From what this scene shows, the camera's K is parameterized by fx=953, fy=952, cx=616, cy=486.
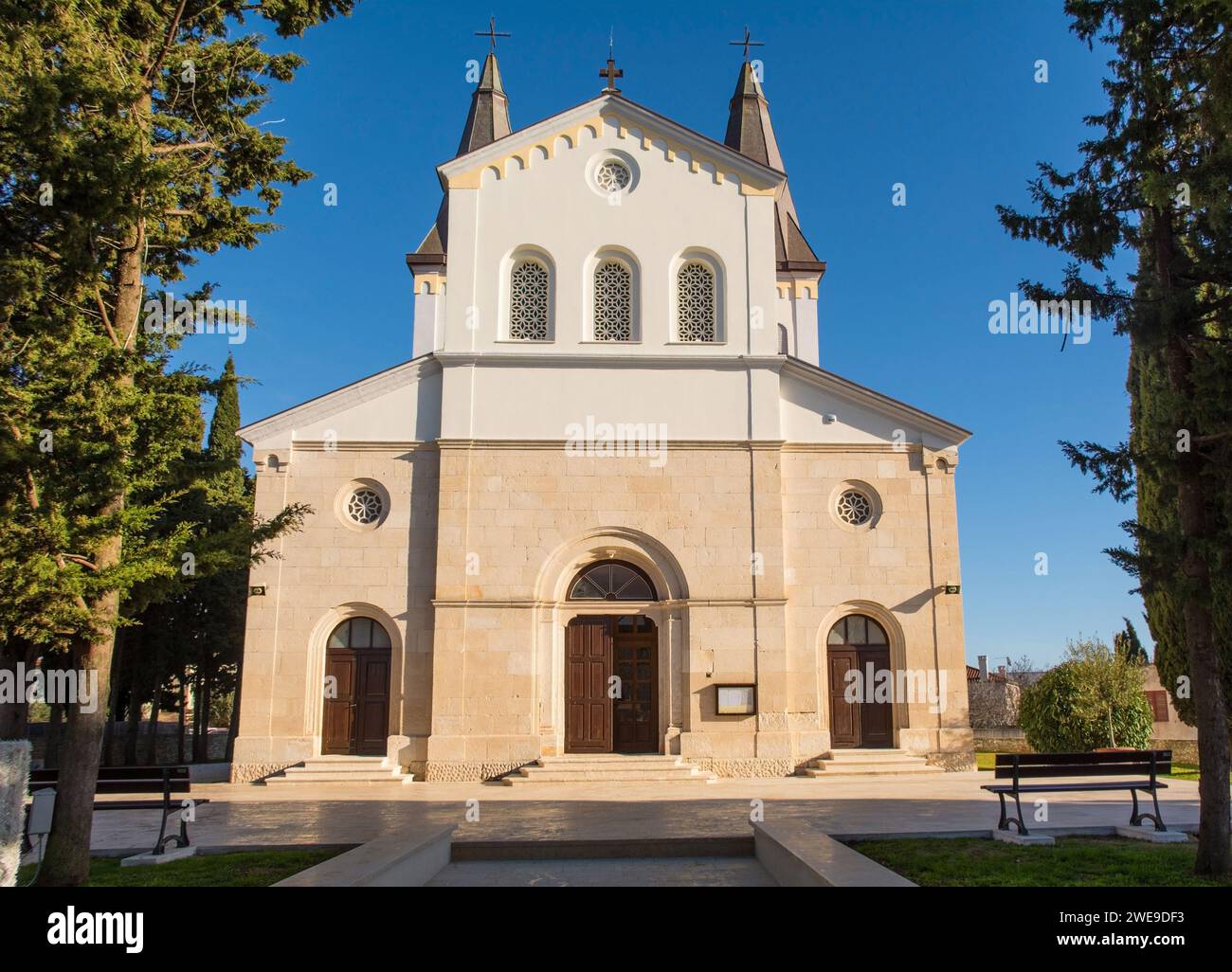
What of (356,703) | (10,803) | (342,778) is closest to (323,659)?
(356,703)

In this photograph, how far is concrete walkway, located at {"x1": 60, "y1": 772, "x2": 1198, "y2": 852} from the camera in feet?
37.8

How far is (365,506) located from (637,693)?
7.04 metres

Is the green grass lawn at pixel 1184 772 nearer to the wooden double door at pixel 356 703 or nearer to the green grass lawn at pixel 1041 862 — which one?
the green grass lawn at pixel 1041 862

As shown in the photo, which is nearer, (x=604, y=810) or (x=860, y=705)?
(x=604, y=810)

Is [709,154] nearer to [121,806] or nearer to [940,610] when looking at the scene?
[940,610]

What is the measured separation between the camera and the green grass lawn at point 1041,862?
328 inches

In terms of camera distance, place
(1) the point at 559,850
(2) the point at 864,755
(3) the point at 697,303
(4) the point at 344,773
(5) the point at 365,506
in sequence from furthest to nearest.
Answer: (3) the point at 697,303
(5) the point at 365,506
(2) the point at 864,755
(4) the point at 344,773
(1) the point at 559,850

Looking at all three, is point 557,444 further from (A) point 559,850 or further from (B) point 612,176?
(A) point 559,850

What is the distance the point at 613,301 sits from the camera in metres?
21.4

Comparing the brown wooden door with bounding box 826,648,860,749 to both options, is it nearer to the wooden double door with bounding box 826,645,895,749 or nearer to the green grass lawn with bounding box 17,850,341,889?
the wooden double door with bounding box 826,645,895,749

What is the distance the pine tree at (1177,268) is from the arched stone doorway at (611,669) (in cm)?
1164

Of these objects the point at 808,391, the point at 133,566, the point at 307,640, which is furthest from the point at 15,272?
the point at 808,391

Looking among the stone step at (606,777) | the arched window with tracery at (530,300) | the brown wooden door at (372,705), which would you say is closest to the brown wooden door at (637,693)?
the stone step at (606,777)

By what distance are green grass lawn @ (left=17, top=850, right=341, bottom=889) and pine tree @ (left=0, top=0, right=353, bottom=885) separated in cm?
57
